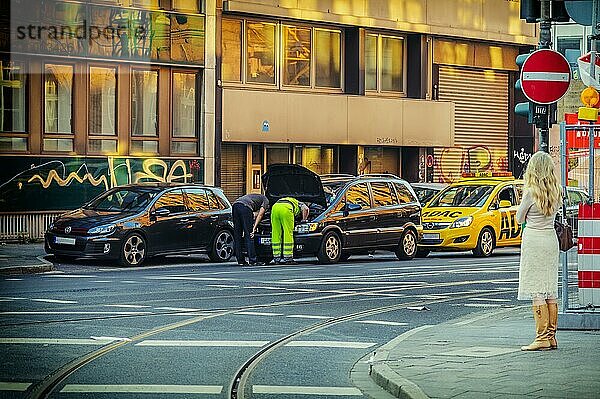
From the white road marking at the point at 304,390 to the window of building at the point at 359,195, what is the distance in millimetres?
15957

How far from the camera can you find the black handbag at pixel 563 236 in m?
12.6

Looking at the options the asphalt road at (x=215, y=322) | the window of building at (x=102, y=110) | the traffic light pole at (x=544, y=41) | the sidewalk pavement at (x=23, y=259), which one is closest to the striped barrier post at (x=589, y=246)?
the traffic light pole at (x=544, y=41)

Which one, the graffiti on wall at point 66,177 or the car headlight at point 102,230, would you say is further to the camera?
the graffiti on wall at point 66,177

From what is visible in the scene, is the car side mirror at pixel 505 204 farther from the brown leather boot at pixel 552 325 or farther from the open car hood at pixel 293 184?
the brown leather boot at pixel 552 325

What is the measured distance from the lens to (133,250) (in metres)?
24.2

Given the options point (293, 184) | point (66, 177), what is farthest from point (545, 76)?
point (66, 177)

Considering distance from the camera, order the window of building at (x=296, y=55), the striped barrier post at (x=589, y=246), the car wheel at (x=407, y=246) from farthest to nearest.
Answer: the window of building at (x=296, y=55) < the car wheel at (x=407, y=246) < the striped barrier post at (x=589, y=246)

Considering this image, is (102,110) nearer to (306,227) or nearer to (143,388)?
(306,227)

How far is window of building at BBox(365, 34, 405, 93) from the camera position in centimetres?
4072

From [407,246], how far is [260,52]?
11.8 meters

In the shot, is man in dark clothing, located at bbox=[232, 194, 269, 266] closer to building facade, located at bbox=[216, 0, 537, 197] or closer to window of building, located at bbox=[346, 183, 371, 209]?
window of building, located at bbox=[346, 183, 371, 209]

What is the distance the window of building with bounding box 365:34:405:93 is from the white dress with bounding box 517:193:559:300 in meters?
28.8

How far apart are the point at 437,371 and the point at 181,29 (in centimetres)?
2478

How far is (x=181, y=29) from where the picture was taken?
112 ft
